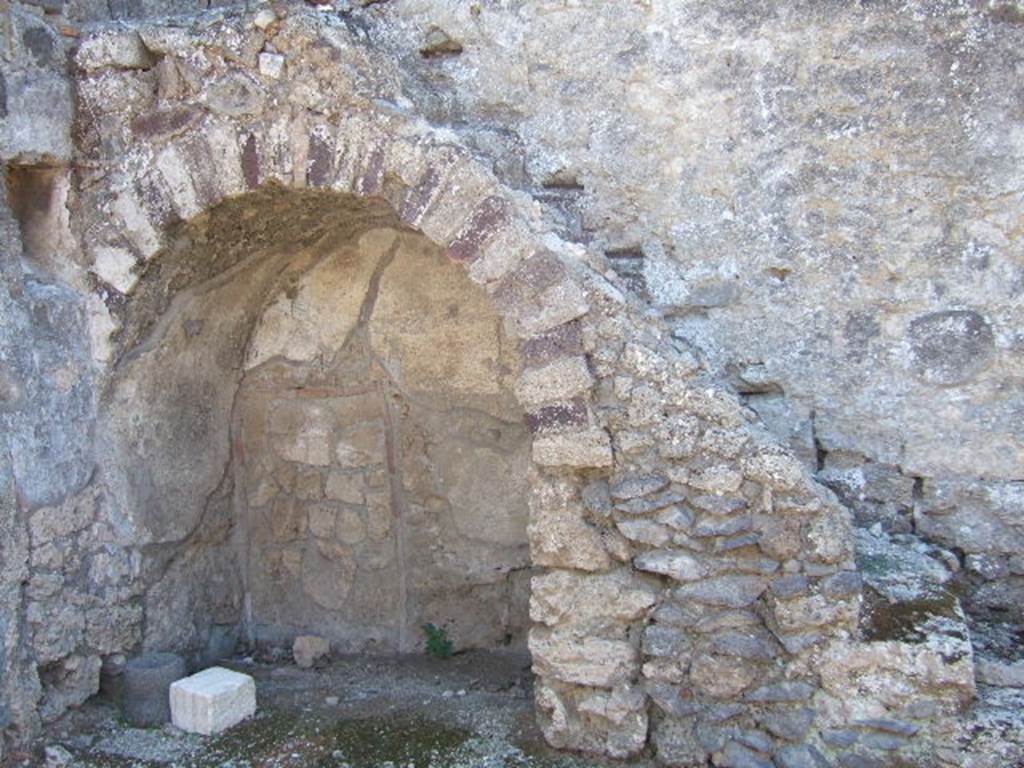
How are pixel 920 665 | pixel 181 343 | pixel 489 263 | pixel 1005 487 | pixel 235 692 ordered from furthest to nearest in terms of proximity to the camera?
pixel 181 343, pixel 235 692, pixel 1005 487, pixel 489 263, pixel 920 665

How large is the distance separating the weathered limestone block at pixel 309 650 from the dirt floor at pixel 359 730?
146mm

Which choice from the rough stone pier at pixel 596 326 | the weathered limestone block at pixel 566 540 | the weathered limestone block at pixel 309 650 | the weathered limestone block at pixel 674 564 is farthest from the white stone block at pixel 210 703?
the weathered limestone block at pixel 674 564

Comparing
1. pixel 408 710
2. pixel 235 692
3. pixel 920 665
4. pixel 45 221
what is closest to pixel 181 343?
pixel 45 221

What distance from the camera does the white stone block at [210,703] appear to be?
338 cm

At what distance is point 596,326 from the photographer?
2939mm

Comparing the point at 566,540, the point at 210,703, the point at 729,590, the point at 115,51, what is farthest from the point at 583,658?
the point at 115,51

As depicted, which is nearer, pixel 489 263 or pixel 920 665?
pixel 920 665

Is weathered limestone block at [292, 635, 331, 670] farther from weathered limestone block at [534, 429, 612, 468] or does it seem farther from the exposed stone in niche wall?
weathered limestone block at [534, 429, 612, 468]

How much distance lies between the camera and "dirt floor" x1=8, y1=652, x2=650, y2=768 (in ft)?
10.5

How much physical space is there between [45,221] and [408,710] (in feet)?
6.58

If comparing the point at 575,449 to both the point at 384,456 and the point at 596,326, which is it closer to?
the point at 596,326

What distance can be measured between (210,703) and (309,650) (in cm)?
69

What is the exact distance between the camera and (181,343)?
145 inches

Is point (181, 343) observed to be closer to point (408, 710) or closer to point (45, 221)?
point (45, 221)
